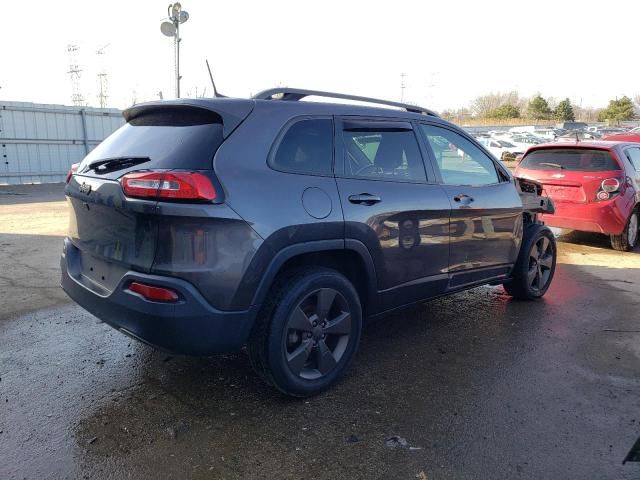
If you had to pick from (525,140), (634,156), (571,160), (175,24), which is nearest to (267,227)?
(571,160)

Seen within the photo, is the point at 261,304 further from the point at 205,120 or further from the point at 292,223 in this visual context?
the point at 205,120

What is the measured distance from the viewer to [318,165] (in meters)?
3.20

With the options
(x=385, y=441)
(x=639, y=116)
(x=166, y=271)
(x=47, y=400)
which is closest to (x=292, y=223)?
(x=166, y=271)

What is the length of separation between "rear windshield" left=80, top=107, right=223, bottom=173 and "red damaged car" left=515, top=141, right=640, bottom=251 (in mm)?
6514

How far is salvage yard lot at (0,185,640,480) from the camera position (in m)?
2.61

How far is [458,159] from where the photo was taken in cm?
437

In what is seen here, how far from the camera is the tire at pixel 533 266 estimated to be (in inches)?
202

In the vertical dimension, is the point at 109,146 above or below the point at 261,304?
above

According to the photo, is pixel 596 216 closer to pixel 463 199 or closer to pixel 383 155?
pixel 463 199

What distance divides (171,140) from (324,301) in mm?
1302

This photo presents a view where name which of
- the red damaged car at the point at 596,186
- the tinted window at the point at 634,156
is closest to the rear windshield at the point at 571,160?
the red damaged car at the point at 596,186

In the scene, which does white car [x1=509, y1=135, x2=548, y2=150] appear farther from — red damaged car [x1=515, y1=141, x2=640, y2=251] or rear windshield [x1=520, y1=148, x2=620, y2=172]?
red damaged car [x1=515, y1=141, x2=640, y2=251]

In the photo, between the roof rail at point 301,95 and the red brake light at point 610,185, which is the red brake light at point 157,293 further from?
the red brake light at point 610,185

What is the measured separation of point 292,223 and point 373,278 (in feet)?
2.71
